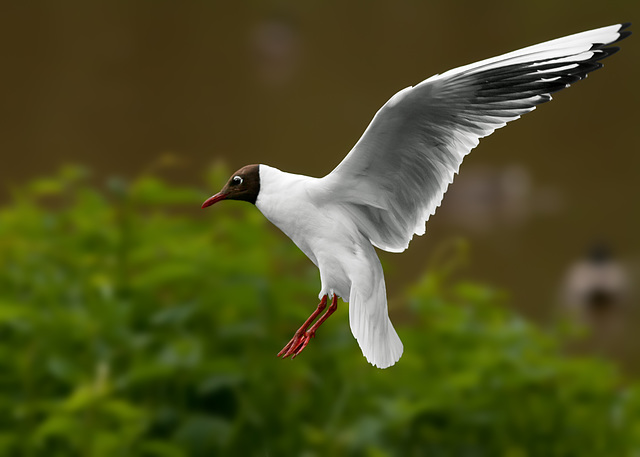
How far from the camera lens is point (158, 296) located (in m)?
1.07

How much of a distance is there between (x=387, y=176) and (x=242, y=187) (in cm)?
6

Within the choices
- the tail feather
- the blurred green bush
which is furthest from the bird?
the blurred green bush

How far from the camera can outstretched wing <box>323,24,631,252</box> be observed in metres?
0.28

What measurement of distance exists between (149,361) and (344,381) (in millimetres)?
249

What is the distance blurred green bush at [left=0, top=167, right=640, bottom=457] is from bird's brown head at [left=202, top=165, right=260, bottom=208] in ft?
1.85

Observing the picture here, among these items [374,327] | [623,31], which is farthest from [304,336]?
[623,31]

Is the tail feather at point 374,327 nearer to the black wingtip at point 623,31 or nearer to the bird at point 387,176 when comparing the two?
the bird at point 387,176

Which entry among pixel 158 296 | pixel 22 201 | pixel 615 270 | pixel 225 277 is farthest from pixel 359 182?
pixel 615 270

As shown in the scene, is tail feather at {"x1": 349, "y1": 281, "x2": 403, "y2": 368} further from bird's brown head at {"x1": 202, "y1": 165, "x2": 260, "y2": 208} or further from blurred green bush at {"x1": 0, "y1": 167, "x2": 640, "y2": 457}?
blurred green bush at {"x1": 0, "y1": 167, "x2": 640, "y2": 457}

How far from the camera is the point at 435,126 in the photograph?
0.31 meters

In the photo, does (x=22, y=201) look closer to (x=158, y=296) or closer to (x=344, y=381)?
(x=158, y=296)

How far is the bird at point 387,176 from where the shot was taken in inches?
11.1

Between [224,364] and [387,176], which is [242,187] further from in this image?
[224,364]

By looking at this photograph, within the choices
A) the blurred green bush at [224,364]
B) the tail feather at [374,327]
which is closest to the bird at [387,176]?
the tail feather at [374,327]
